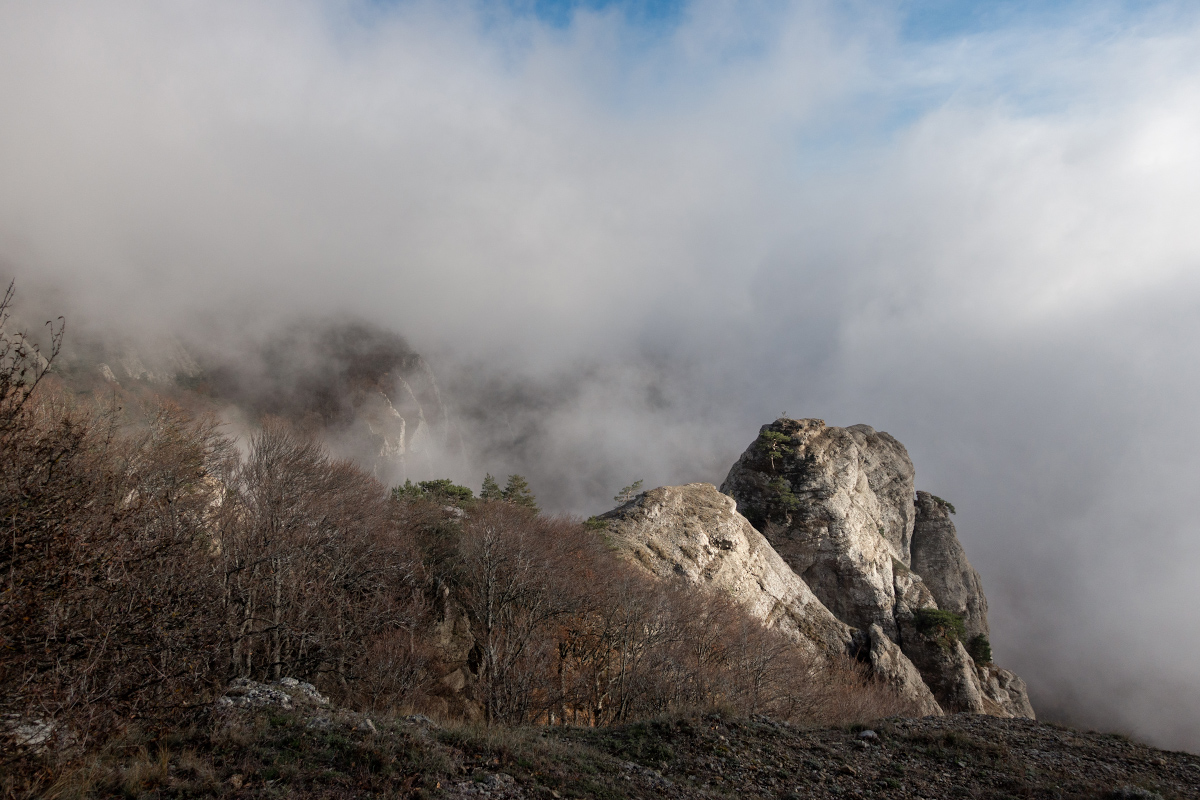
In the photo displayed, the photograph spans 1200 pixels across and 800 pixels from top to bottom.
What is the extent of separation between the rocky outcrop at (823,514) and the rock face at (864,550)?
108 millimetres

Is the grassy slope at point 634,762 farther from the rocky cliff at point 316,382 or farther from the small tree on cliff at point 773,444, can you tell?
the rocky cliff at point 316,382

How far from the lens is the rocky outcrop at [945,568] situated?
262 feet

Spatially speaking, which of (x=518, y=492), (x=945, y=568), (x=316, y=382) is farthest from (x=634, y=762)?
(x=316, y=382)

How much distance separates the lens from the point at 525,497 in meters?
52.2

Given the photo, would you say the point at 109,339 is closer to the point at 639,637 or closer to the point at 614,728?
the point at 639,637

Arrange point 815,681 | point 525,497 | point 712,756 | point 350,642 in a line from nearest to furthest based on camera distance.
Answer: point 712,756 → point 350,642 → point 815,681 → point 525,497

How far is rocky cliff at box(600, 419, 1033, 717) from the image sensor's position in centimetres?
4400

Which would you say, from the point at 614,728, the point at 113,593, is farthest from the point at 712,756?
the point at 113,593

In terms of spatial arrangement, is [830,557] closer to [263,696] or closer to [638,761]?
[638,761]

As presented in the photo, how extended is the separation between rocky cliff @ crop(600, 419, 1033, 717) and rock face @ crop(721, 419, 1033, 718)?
12cm

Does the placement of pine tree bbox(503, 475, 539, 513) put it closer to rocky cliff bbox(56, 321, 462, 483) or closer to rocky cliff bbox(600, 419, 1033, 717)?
rocky cliff bbox(600, 419, 1033, 717)

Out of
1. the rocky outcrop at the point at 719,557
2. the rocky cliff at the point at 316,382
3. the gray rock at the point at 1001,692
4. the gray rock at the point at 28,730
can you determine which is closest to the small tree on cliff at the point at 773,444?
the rocky outcrop at the point at 719,557

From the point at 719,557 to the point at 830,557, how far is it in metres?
18.9

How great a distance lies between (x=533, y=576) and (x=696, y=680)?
8.73 m
